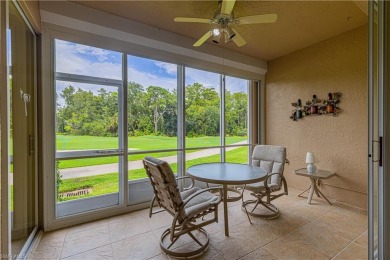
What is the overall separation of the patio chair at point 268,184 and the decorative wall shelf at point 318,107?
140 cm

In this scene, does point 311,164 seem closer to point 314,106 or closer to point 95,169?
point 314,106

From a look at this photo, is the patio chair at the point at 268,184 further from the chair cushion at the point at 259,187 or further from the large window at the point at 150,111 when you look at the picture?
the large window at the point at 150,111

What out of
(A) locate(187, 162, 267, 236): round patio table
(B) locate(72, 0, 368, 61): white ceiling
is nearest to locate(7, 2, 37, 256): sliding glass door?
(B) locate(72, 0, 368, 61): white ceiling

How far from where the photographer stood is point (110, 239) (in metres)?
2.49

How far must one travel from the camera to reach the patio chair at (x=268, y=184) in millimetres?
3045

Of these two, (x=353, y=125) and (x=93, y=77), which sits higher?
(x=93, y=77)

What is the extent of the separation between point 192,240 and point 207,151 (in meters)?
2.03

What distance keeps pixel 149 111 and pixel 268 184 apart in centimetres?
227

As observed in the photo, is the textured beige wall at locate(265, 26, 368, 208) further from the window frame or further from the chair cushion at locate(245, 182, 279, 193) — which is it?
the window frame

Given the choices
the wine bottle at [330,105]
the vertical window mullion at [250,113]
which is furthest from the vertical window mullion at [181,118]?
the wine bottle at [330,105]

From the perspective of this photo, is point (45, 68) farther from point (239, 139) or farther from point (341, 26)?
point (341, 26)

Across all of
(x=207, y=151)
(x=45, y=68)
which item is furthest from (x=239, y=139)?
(x=45, y=68)

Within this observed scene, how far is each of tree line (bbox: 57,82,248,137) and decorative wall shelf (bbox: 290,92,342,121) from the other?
1111 millimetres

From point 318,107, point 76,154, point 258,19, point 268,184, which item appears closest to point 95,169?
point 76,154
